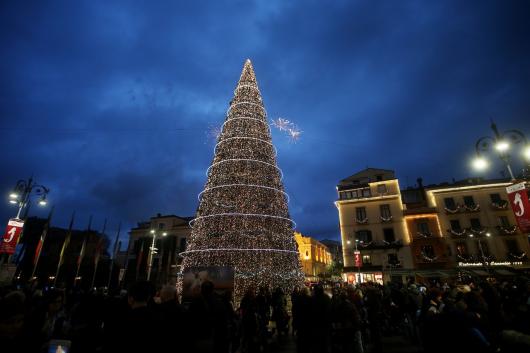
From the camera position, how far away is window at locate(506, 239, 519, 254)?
2803 cm

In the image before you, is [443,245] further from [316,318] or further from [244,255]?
[316,318]

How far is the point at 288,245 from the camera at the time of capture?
1672 centimetres

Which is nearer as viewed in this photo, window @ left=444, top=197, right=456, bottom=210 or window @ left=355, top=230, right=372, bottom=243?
window @ left=444, top=197, right=456, bottom=210

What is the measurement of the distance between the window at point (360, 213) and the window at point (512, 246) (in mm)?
14675

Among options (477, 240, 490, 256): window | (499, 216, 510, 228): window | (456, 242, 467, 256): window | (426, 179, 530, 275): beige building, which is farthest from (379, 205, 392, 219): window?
(499, 216, 510, 228): window

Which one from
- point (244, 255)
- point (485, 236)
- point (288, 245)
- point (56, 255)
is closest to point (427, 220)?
point (485, 236)

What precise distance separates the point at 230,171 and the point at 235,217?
3.12 metres

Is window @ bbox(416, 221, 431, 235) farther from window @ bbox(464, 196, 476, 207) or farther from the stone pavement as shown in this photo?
the stone pavement

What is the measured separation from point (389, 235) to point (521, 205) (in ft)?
81.8

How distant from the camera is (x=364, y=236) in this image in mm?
33562

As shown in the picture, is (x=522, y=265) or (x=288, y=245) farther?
(x=522, y=265)

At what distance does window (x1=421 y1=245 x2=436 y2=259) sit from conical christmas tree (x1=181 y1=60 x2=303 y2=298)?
68.8 ft

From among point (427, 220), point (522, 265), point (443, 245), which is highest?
point (427, 220)

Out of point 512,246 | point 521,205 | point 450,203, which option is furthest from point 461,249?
point 521,205
